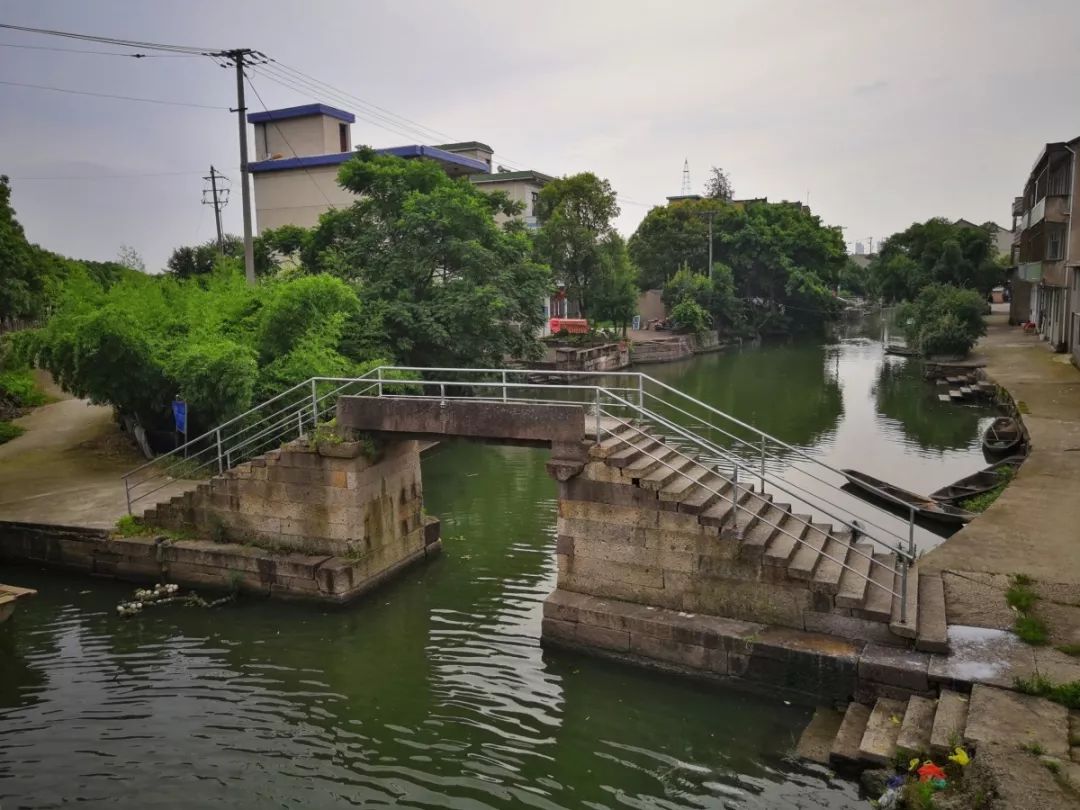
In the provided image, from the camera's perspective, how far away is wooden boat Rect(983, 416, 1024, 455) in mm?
23078

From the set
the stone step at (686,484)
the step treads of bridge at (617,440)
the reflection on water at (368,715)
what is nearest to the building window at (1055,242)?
the stone step at (686,484)

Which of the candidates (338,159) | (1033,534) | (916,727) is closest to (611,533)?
(916,727)

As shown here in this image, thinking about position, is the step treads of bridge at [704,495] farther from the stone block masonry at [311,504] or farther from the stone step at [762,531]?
the stone block masonry at [311,504]

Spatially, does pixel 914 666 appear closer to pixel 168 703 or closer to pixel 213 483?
pixel 168 703

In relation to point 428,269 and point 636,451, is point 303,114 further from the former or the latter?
point 636,451

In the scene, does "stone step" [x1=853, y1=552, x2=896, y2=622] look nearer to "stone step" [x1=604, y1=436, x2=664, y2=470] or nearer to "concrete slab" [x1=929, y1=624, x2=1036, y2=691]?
"concrete slab" [x1=929, y1=624, x2=1036, y2=691]

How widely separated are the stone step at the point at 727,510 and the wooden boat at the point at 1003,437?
1469 cm

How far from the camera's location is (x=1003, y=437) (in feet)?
79.6

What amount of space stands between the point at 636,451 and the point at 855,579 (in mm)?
3588

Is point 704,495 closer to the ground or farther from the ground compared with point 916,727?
farther from the ground

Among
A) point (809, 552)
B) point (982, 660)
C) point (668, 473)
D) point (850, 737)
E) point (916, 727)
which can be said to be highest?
point (668, 473)

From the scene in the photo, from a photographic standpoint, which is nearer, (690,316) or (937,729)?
(937,729)

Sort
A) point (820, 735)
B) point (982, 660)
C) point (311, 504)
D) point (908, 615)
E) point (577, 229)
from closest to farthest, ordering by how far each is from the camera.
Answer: point (820, 735), point (982, 660), point (908, 615), point (311, 504), point (577, 229)

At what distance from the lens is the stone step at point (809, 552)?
35.2 feet
